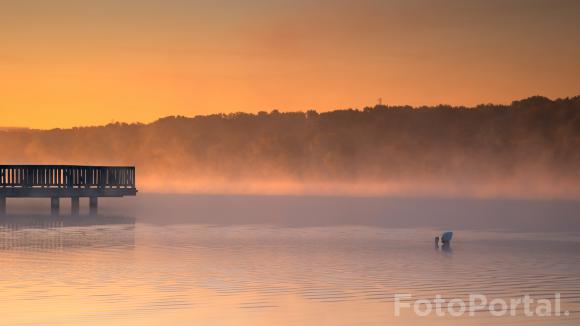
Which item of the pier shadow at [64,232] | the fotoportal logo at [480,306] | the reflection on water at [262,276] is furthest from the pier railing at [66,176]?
the fotoportal logo at [480,306]

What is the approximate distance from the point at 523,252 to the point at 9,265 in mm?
17859

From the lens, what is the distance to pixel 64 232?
154 ft

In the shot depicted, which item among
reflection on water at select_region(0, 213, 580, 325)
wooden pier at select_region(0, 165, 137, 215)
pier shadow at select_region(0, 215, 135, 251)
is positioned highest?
wooden pier at select_region(0, 165, 137, 215)

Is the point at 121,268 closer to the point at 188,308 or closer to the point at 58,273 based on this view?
the point at 58,273

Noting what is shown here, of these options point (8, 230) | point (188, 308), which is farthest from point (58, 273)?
point (8, 230)

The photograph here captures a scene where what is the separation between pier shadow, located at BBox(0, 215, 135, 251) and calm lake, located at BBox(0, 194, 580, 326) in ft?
0.28

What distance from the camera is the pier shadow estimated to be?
127 ft

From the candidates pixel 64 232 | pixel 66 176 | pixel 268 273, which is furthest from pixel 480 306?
pixel 66 176

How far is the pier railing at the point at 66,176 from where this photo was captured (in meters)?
65.3

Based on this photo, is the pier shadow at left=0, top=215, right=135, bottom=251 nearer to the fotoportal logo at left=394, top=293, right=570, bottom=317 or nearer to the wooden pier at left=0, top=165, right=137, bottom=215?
the wooden pier at left=0, top=165, right=137, bottom=215

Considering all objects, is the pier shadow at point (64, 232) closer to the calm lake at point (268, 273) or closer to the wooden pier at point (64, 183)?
the calm lake at point (268, 273)

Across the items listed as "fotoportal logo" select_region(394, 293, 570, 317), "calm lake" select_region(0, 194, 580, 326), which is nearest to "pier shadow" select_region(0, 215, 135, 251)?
"calm lake" select_region(0, 194, 580, 326)

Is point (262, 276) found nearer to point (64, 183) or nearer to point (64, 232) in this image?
point (64, 232)

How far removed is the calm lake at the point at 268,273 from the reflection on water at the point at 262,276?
0.04 metres
